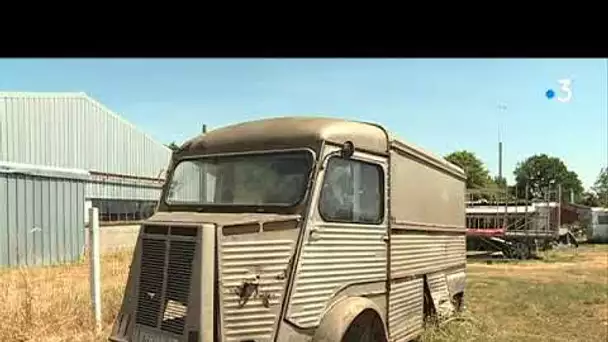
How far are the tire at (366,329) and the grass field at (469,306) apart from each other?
1696mm

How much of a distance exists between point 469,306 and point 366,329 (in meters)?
7.38

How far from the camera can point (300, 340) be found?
18.5 ft

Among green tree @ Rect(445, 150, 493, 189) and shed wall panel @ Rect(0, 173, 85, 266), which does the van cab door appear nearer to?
shed wall panel @ Rect(0, 173, 85, 266)

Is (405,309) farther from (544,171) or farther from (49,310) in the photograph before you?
(544,171)

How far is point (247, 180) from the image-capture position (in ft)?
20.4

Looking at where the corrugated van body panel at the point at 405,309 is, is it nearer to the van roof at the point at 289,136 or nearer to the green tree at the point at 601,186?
the van roof at the point at 289,136

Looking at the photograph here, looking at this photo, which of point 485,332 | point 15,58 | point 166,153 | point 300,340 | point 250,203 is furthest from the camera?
point 166,153

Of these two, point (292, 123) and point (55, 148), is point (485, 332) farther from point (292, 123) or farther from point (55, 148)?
point (55, 148)

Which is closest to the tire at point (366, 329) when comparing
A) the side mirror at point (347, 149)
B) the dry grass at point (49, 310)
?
the side mirror at point (347, 149)

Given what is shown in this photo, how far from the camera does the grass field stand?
7.73m

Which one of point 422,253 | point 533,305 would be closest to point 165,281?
point 422,253

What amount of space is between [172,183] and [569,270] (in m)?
18.4

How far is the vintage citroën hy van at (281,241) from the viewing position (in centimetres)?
532

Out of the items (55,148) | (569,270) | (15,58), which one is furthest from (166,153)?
(15,58)
